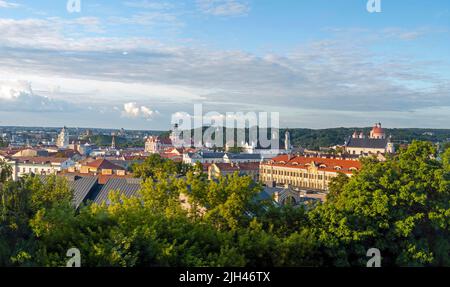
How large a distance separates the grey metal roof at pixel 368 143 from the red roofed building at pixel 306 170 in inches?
1909

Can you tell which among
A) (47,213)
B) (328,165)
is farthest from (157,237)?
(328,165)

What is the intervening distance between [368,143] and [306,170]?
58812mm

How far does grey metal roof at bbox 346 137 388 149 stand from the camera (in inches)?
6225

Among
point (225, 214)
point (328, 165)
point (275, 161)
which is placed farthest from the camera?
point (275, 161)

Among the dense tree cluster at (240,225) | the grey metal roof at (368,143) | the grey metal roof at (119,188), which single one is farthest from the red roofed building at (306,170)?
the dense tree cluster at (240,225)

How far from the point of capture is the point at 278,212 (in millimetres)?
23938

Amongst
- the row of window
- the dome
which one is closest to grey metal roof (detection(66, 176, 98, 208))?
the row of window

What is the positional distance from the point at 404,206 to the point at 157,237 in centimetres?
1110

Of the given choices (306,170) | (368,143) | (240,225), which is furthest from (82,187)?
(368,143)

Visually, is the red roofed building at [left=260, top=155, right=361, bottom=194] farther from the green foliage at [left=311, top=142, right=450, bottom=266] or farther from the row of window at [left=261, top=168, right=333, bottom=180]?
the green foliage at [left=311, top=142, right=450, bottom=266]

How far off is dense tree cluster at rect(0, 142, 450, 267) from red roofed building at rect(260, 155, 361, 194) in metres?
73.2

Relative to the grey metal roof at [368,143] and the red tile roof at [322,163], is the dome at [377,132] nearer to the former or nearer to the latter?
the grey metal roof at [368,143]

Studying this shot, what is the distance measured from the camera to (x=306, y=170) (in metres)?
109
